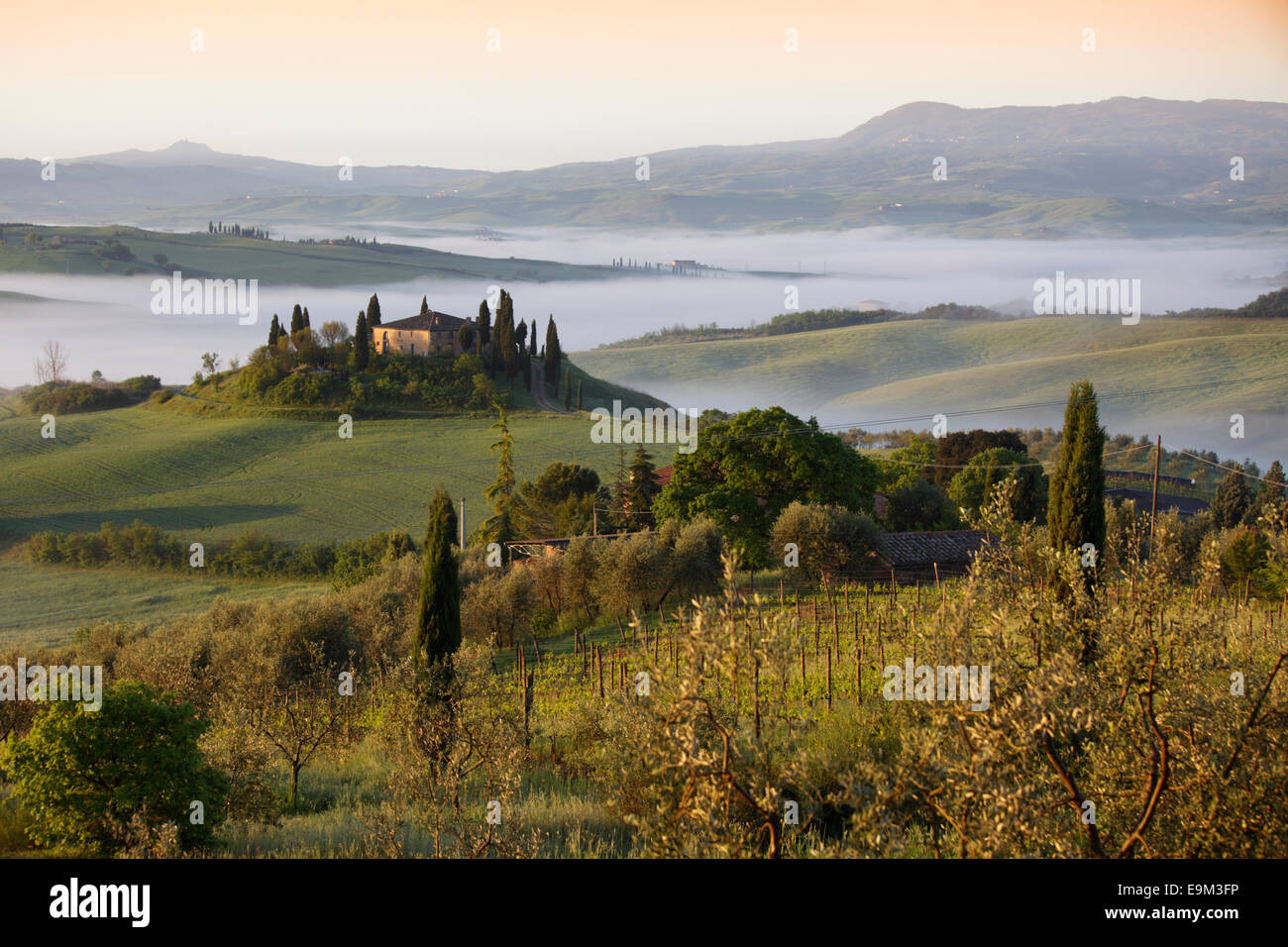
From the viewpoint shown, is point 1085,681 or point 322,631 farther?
point 322,631

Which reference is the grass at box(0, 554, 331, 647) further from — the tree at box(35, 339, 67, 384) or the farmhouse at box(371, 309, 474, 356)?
the tree at box(35, 339, 67, 384)

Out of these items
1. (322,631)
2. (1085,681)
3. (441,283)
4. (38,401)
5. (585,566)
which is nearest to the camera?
(1085,681)

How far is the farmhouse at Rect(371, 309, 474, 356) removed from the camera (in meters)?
80.6

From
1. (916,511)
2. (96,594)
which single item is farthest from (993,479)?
(96,594)

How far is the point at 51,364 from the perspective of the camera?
93.4 metres

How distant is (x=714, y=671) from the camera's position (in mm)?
6137

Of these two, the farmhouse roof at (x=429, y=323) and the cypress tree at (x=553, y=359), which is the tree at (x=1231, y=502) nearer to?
the cypress tree at (x=553, y=359)

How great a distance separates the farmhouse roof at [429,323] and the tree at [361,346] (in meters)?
5.59

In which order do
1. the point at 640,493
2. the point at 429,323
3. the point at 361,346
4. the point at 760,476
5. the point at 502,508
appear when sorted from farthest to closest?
the point at 429,323 < the point at 361,346 < the point at 502,508 < the point at 640,493 < the point at 760,476

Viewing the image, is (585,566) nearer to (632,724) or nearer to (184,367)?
(632,724)

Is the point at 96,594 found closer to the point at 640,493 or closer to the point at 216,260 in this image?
the point at 640,493

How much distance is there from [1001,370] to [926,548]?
83374 mm
